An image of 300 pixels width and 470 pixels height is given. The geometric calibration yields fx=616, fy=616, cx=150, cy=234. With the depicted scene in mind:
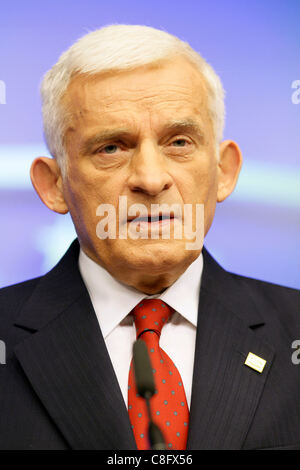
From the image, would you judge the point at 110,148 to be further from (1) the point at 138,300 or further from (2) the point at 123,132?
(1) the point at 138,300

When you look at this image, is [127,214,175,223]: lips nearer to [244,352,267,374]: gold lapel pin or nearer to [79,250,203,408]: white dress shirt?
[79,250,203,408]: white dress shirt

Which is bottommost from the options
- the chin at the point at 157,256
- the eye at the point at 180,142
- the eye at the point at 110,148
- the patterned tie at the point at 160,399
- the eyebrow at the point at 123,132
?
the patterned tie at the point at 160,399

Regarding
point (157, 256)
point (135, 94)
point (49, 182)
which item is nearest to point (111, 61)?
point (135, 94)

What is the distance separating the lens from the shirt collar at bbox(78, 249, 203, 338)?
1946 mm

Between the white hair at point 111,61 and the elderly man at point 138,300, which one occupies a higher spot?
the white hair at point 111,61

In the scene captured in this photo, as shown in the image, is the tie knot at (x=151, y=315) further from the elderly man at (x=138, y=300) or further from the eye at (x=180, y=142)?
the eye at (x=180, y=142)

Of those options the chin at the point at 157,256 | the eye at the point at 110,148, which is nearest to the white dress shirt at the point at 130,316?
the chin at the point at 157,256

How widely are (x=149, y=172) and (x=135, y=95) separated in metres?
0.26

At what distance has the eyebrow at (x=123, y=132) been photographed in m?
1.85

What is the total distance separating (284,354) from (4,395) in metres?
0.86

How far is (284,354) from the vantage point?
1.92 meters

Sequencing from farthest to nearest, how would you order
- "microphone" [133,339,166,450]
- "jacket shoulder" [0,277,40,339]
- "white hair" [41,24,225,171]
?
"jacket shoulder" [0,277,40,339], "white hair" [41,24,225,171], "microphone" [133,339,166,450]

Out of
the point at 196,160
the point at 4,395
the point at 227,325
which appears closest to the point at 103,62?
the point at 196,160

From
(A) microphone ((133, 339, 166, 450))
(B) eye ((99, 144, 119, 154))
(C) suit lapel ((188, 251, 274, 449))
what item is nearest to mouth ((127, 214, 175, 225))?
(B) eye ((99, 144, 119, 154))
